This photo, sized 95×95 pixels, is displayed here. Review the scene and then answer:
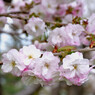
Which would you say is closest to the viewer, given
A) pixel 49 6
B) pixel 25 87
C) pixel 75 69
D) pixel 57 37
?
pixel 75 69

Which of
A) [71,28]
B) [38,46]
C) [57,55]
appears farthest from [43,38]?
[57,55]

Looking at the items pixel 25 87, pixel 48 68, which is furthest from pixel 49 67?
pixel 25 87

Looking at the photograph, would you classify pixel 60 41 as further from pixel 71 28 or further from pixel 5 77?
pixel 5 77

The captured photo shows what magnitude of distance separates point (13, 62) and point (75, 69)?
0.28m

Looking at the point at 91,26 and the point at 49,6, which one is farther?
the point at 49,6

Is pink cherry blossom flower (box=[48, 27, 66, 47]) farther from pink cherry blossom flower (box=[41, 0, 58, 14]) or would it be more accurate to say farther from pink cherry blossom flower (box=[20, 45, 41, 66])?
pink cherry blossom flower (box=[41, 0, 58, 14])

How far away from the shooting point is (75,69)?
95 centimetres

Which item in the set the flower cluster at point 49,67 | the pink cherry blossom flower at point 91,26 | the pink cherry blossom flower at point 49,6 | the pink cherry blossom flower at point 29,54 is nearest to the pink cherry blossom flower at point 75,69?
the flower cluster at point 49,67

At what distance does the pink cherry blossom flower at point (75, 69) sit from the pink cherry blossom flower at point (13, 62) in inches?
6.8

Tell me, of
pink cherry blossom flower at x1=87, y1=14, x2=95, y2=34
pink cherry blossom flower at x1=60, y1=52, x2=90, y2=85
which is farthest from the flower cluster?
pink cherry blossom flower at x1=87, y1=14, x2=95, y2=34

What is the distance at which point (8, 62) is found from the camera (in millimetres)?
1021

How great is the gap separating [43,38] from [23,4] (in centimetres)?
55

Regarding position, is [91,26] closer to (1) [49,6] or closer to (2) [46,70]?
(2) [46,70]

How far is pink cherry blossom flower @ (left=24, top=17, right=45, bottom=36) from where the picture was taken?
1.34 metres
